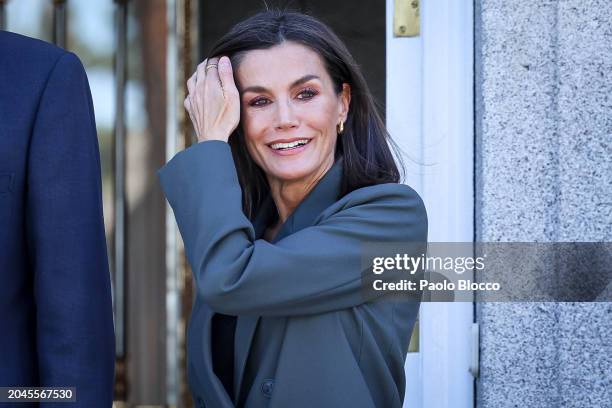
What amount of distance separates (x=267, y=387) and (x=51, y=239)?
1.78 feet

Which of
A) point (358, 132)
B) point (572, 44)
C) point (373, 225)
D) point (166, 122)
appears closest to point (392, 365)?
point (373, 225)

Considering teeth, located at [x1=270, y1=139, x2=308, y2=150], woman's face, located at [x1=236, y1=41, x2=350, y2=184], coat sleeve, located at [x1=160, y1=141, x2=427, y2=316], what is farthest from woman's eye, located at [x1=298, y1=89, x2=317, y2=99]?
coat sleeve, located at [x1=160, y1=141, x2=427, y2=316]

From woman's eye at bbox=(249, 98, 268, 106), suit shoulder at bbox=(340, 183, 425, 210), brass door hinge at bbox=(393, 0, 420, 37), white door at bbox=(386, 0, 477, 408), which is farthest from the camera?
brass door hinge at bbox=(393, 0, 420, 37)

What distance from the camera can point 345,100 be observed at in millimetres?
1944

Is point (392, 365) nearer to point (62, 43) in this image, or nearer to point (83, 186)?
point (83, 186)

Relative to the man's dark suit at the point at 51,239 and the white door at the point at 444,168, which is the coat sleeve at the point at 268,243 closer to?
the man's dark suit at the point at 51,239

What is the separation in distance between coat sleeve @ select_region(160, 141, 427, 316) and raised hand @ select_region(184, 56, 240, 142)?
0.06 metres

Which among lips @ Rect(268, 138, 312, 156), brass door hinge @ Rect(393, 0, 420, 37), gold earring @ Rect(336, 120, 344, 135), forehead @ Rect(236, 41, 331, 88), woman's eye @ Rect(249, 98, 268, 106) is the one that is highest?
brass door hinge @ Rect(393, 0, 420, 37)

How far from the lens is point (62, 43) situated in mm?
3936

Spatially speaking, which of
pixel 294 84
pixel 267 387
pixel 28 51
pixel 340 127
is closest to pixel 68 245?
pixel 28 51

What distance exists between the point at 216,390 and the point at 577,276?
1185mm

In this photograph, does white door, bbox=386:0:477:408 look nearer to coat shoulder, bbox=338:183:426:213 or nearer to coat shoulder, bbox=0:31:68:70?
coat shoulder, bbox=338:183:426:213

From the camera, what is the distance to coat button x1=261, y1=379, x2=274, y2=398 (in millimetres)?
1649

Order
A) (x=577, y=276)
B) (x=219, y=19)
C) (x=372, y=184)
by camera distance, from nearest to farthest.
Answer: (x=372, y=184) → (x=577, y=276) → (x=219, y=19)
